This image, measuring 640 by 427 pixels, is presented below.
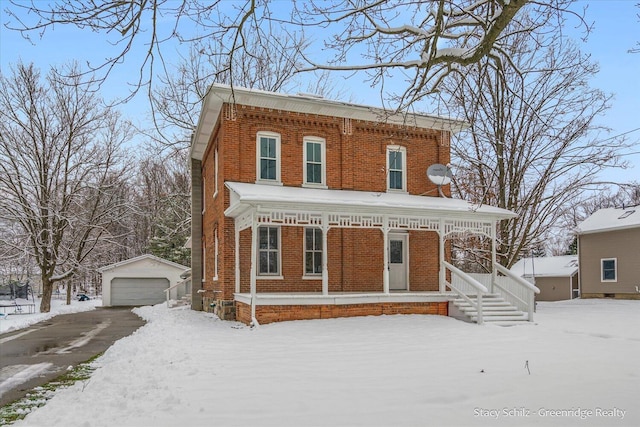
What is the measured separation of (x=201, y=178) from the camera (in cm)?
2164

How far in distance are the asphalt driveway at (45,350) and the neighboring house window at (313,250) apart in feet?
18.9

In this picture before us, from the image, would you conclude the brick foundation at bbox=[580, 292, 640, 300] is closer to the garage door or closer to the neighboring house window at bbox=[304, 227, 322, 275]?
the neighboring house window at bbox=[304, 227, 322, 275]

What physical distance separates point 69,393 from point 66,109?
22.6 meters

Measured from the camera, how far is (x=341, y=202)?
1348 centimetres

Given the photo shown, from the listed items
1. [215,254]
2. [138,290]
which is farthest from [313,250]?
[138,290]

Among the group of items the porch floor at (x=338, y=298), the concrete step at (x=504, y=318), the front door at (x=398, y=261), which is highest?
the front door at (x=398, y=261)

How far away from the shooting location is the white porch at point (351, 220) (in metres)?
13.0

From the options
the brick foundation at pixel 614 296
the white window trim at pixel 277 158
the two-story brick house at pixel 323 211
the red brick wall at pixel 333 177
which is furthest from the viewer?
the brick foundation at pixel 614 296

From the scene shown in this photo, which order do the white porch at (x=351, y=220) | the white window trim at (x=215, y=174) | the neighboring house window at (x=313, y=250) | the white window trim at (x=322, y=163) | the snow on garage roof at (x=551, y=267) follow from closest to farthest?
the white porch at (x=351, y=220)
the neighboring house window at (x=313, y=250)
the white window trim at (x=322, y=163)
the white window trim at (x=215, y=174)
the snow on garage roof at (x=551, y=267)

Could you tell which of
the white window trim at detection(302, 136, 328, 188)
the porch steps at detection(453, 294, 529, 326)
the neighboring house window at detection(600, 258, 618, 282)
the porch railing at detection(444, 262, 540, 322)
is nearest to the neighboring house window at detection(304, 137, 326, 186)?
the white window trim at detection(302, 136, 328, 188)

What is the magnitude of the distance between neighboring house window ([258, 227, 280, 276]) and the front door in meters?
3.87

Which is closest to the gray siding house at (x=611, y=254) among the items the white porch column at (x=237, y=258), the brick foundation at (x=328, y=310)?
the brick foundation at (x=328, y=310)

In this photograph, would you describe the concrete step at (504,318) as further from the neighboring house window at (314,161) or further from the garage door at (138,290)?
the garage door at (138,290)

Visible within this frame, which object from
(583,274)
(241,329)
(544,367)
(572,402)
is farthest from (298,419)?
(583,274)
